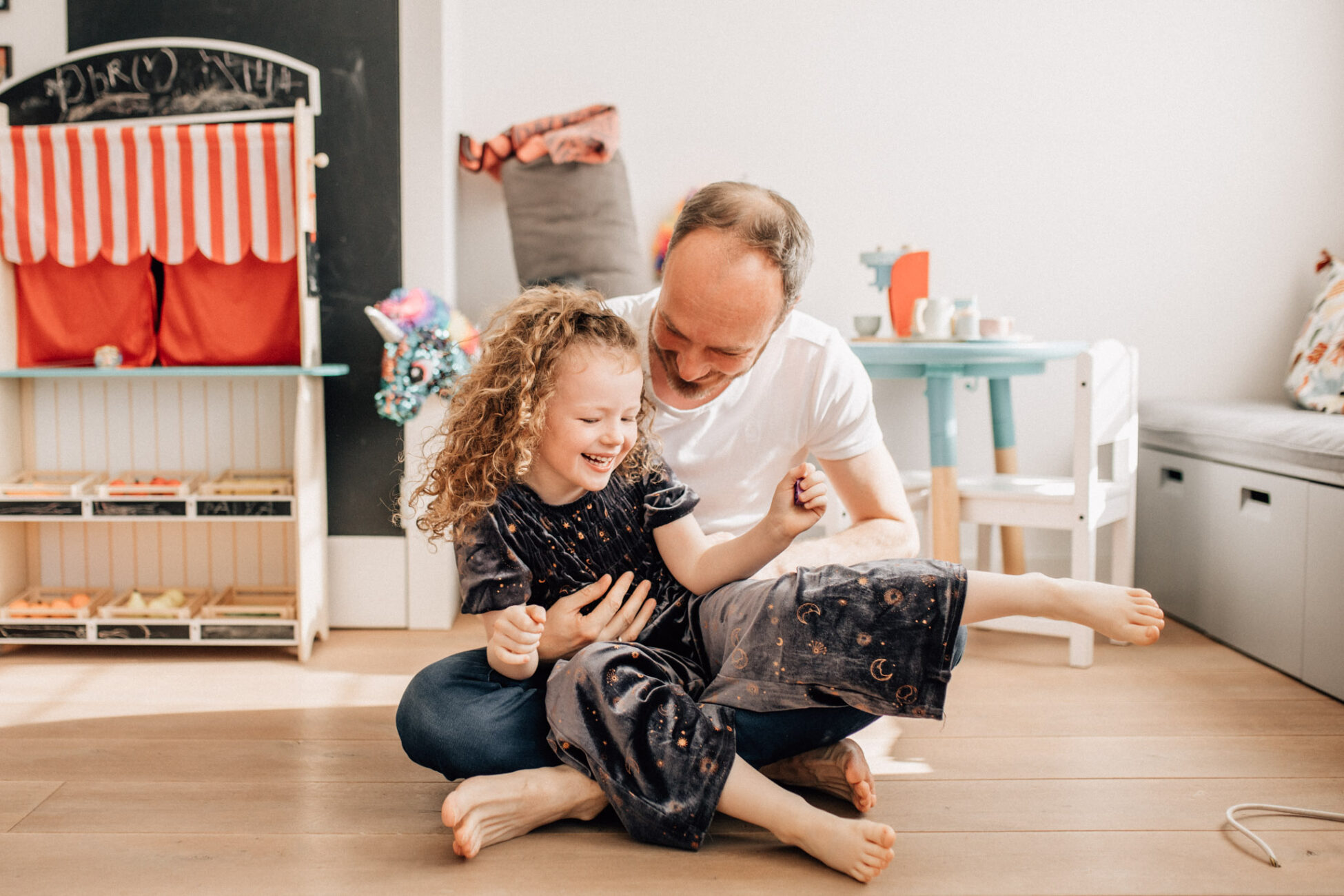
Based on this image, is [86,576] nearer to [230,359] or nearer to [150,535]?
[150,535]

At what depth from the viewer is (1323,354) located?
254 cm

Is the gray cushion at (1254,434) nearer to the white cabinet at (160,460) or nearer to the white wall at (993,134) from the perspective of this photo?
the white wall at (993,134)

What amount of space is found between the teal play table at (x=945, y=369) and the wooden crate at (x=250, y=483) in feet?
4.59

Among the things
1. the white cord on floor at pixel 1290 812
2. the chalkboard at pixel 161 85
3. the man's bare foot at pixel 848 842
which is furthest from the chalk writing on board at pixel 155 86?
the white cord on floor at pixel 1290 812

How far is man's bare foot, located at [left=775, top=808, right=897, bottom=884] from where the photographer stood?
124 centimetres

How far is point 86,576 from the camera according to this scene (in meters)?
2.51

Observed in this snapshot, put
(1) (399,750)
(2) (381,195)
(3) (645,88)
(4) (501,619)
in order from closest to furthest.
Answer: (4) (501,619) < (1) (399,750) < (2) (381,195) < (3) (645,88)

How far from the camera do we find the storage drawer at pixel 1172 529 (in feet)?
8.23

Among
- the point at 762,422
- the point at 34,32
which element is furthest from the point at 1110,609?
the point at 34,32

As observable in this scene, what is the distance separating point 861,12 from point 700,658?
2.12 m

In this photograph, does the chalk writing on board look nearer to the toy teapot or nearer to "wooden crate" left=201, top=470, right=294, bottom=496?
"wooden crate" left=201, top=470, right=294, bottom=496

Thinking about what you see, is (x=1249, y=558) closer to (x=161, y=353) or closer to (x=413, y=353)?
(x=413, y=353)

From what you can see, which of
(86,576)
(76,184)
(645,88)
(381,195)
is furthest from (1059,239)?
(86,576)

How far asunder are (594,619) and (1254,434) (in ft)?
5.65
